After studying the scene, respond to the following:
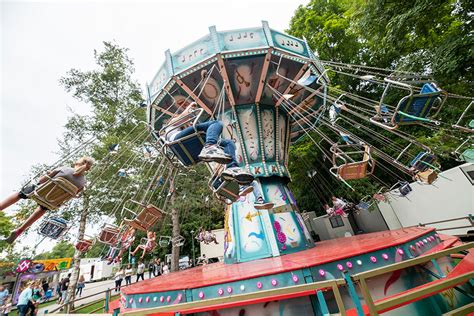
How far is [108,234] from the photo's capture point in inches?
244

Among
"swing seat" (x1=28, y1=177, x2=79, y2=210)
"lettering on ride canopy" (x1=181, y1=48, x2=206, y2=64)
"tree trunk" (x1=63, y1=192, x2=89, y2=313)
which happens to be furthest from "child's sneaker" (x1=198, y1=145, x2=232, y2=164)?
"tree trunk" (x1=63, y1=192, x2=89, y2=313)

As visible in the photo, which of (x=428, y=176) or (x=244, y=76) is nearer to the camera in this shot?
(x=428, y=176)

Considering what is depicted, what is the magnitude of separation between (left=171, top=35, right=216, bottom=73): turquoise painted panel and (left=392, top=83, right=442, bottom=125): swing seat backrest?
462cm

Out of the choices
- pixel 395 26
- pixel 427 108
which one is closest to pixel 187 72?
pixel 427 108

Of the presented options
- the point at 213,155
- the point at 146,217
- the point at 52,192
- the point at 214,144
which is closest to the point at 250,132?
the point at 214,144

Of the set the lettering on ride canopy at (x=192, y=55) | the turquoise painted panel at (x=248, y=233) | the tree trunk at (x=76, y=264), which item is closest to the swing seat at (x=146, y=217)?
the turquoise painted panel at (x=248, y=233)

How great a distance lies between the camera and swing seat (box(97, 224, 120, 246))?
6086mm

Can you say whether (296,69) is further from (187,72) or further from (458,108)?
(458,108)

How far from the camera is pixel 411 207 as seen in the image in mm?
13328

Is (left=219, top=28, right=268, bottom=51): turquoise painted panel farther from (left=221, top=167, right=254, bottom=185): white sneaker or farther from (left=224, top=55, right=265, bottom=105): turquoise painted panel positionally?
(left=221, top=167, right=254, bottom=185): white sneaker

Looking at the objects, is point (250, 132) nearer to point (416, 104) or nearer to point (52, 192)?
point (416, 104)

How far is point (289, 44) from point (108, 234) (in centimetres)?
761

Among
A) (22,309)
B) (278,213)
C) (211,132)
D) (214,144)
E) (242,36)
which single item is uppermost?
(242,36)

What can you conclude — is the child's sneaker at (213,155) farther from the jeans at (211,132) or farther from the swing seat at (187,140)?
the swing seat at (187,140)
